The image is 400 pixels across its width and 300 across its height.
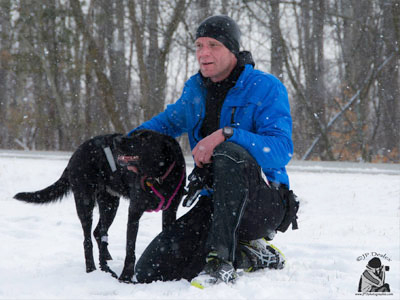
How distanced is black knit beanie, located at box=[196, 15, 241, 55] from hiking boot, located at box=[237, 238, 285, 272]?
133cm

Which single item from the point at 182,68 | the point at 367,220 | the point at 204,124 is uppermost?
the point at 182,68

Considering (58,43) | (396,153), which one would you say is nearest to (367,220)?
(396,153)

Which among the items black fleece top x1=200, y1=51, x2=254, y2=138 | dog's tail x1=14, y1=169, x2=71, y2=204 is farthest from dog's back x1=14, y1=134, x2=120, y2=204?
black fleece top x1=200, y1=51, x2=254, y2=138

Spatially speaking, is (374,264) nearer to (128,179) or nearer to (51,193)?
(128,179)

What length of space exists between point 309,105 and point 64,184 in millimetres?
9553

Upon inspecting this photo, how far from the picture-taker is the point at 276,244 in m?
3.99

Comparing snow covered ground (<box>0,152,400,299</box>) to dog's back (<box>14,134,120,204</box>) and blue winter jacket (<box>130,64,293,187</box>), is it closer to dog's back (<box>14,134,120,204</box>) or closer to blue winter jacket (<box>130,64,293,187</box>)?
dog's back (<box>14,134,120,204</box>)

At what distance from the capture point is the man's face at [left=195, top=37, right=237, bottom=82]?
286 centimetres

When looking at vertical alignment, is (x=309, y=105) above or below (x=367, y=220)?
above

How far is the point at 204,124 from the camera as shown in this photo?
9.68ft

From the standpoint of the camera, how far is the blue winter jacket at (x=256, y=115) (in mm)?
2535

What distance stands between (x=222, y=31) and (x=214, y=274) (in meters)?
1.53

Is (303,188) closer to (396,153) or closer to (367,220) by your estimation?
(367,220)

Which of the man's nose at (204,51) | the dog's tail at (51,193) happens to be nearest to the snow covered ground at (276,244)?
the dog's tail at (51,193)
